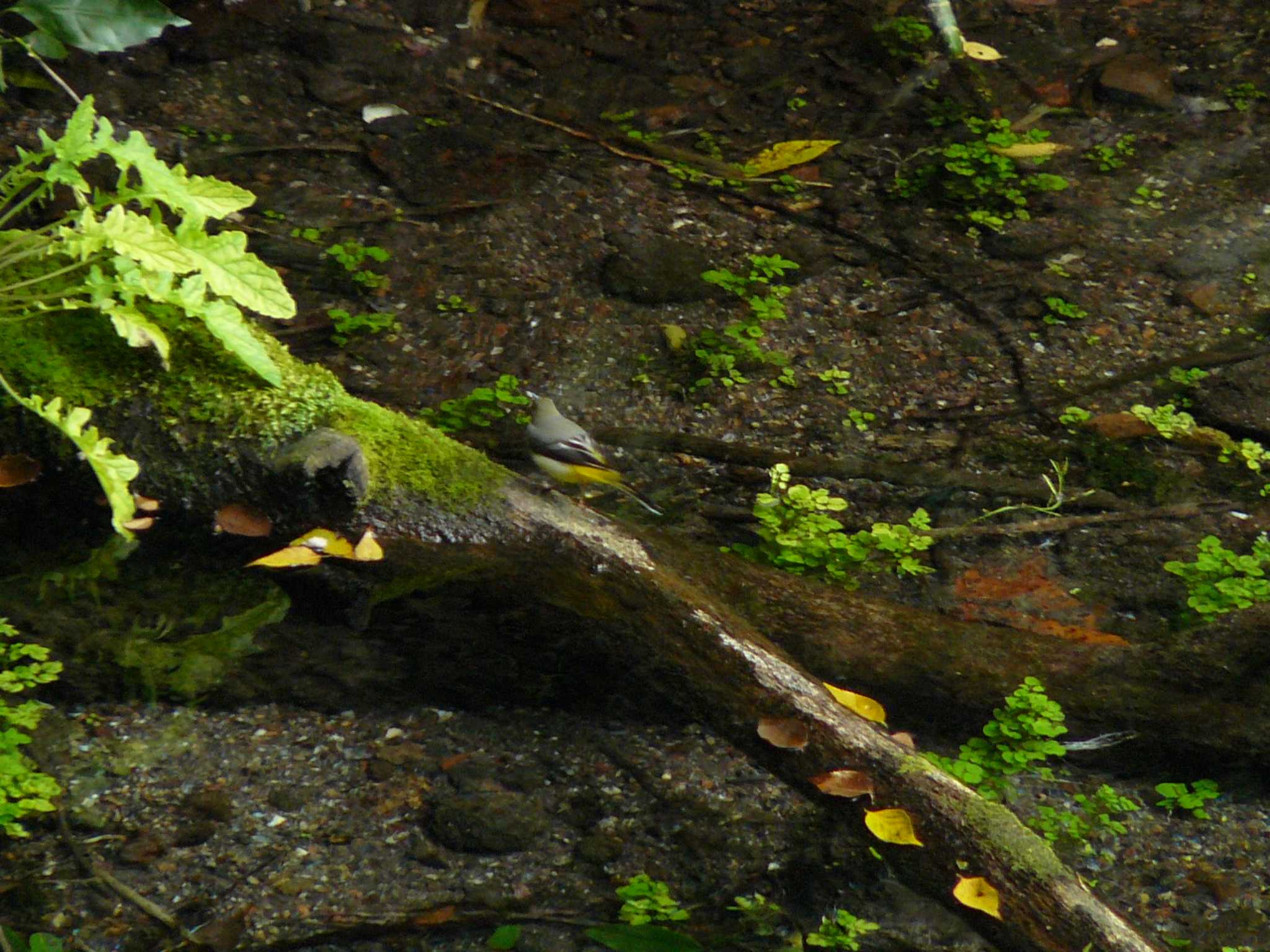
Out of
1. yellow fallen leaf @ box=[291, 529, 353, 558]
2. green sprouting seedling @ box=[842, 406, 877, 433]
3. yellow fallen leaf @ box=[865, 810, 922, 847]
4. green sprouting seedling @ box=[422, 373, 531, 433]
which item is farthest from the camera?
green sprouting seedling @ box=[842, 406, 877, 433]

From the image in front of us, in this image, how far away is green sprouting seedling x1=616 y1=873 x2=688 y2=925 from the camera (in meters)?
2.71

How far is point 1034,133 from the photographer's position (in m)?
5.91

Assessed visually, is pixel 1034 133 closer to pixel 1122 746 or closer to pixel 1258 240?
pixel 1258 240

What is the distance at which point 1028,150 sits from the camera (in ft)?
18.9

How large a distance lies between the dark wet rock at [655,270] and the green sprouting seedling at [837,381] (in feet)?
2.07

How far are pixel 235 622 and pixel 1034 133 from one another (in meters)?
4.58

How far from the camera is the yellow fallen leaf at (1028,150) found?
575cm

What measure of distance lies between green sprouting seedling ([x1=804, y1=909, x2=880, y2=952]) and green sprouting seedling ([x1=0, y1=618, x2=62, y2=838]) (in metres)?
1.76

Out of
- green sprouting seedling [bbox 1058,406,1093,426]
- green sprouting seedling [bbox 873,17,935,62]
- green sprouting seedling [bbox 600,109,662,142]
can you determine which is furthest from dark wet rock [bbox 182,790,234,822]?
green sprouting seedling [bbox 873,17,935,62]

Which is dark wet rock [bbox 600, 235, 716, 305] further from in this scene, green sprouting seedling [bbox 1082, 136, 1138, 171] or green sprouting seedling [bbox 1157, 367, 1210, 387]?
green sprouting seedling [bbox 1082, 136, 1138, 171]

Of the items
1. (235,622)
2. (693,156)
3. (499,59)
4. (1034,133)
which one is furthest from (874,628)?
(499,59)

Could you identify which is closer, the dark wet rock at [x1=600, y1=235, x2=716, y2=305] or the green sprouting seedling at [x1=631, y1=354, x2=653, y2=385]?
the green sprouting seedling at [x1=631, y1=354, x2=653, y2=385]

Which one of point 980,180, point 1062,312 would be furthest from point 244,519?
point 980,180

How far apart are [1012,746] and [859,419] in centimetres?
156
